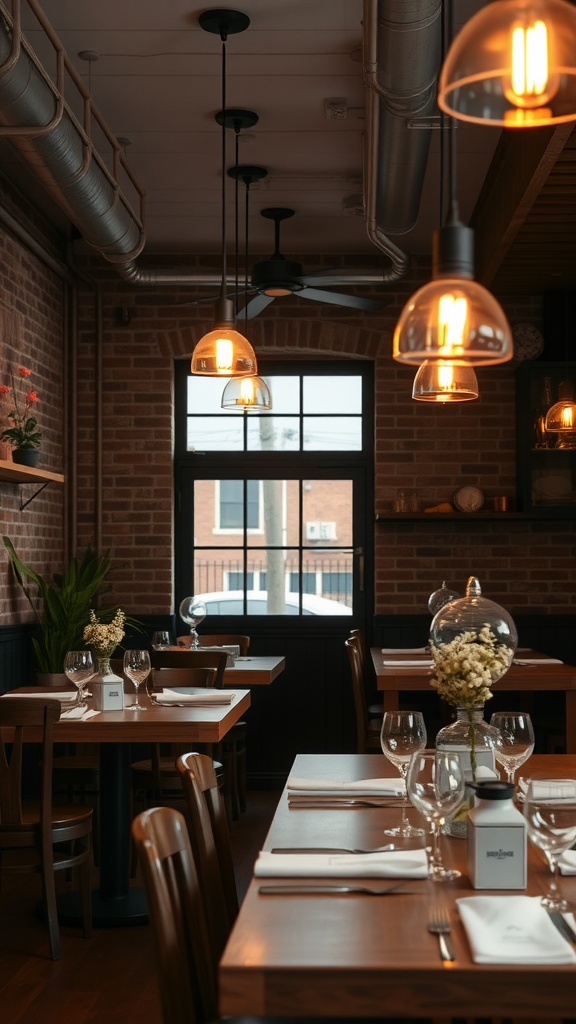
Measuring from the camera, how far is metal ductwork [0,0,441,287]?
3.86 meters

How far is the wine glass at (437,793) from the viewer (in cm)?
222

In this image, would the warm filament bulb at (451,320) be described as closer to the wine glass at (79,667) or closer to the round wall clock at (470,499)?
the wine glass at (79,667)

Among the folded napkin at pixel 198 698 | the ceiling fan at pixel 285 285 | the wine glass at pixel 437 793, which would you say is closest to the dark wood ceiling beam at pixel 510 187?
the ceiling fan at pixel 285 285

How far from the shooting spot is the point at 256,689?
7887mm

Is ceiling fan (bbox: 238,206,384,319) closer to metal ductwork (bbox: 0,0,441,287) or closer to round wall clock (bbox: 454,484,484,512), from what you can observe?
metal ductwork (bbox: 0,0,441,287)

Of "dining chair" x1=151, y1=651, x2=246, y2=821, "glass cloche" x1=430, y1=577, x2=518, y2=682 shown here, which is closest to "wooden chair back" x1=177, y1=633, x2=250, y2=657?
"dining chair" x1=151, y1=651, x2=246, y2=821

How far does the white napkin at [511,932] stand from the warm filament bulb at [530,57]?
134cm

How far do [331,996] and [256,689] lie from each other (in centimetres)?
623

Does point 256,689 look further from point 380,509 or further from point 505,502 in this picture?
point 505,502

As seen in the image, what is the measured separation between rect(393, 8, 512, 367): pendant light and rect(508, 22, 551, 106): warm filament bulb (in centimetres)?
33

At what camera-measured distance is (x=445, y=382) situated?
15.2ft

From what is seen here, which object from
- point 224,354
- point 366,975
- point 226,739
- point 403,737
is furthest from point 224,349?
point 366,975

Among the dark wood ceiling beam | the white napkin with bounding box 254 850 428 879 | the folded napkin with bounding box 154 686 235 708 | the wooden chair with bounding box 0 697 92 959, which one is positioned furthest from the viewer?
the folded napkin with bounding box 154 686 235 708

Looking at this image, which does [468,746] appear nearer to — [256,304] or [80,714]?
[80,714]
